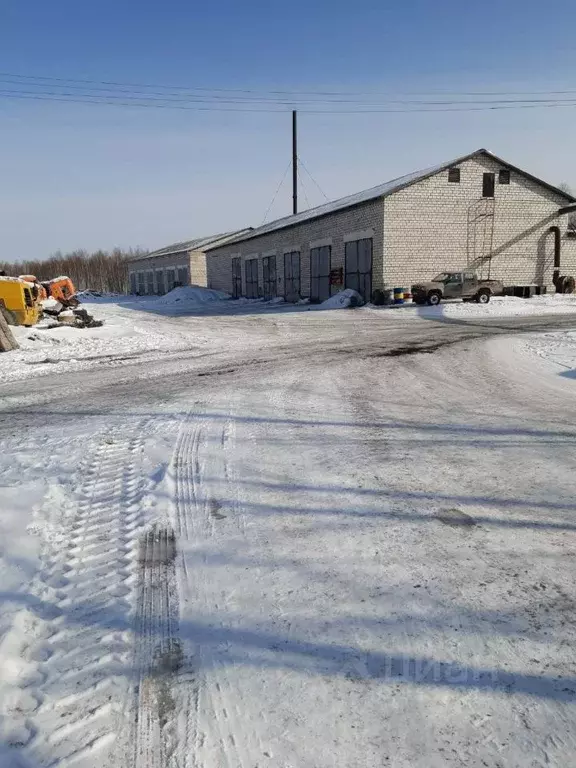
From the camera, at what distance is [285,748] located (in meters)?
1.97

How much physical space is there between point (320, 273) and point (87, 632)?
2985 cm

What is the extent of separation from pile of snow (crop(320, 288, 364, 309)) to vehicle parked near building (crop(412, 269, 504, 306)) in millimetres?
3091

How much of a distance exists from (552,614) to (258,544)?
1779 millimetres

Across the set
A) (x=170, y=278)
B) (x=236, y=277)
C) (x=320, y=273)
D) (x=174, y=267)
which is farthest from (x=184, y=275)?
(x=320, y=273)

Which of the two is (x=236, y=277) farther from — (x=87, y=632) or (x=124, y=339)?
(x=87, y=632)

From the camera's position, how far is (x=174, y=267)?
183ft

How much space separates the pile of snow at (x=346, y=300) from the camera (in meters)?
26.3

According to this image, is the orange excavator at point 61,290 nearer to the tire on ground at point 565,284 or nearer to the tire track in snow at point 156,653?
the tire track in snow at point 156,653

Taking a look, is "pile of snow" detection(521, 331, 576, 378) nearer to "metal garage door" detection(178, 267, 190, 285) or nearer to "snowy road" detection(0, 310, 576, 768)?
"snowy road" detection(0, 310, 576, 768)

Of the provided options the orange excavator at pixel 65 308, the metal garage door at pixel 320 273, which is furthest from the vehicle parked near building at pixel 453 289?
the orange excavator at pixel 65 308

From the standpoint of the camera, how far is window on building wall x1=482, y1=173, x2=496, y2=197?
89.5ft

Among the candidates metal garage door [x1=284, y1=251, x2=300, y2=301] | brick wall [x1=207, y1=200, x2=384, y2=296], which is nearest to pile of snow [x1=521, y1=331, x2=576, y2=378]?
brick wall [x1=207, y1=200, x2=384, y2=296]

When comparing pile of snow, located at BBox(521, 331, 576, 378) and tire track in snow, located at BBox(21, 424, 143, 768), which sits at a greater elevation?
pile of snow, located at BBox(521, 331, 576, 378)

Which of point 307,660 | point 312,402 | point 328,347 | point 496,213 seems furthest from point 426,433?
point 496,213
